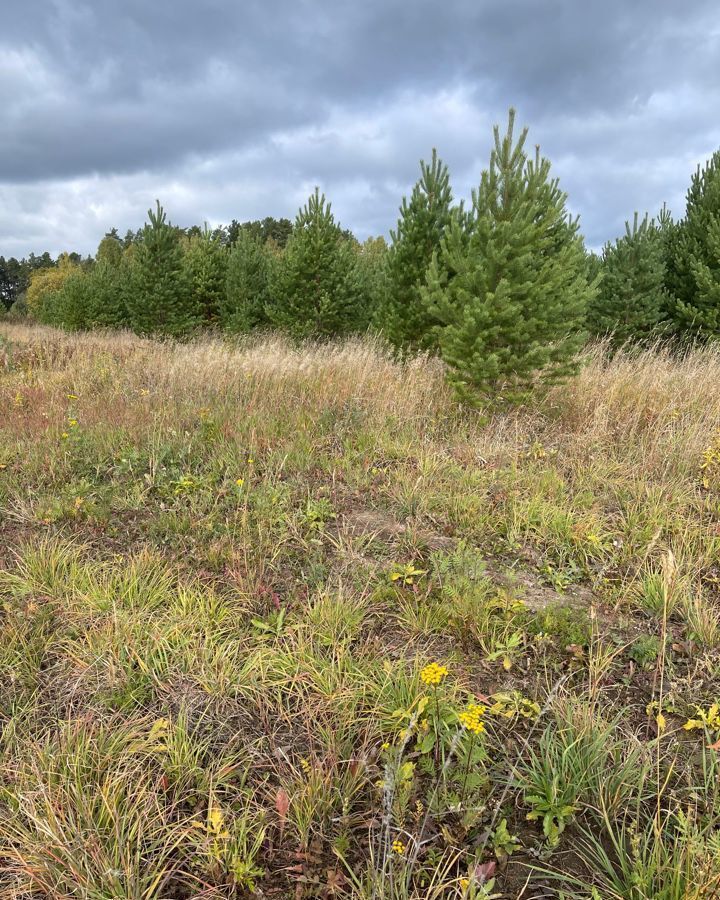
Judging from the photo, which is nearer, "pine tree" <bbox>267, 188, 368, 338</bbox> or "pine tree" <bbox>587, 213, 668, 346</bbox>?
"pine tree" <bbox>587, 213, 668, 346</bbox>

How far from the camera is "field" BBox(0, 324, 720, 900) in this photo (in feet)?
5.40

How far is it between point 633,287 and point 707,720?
39.5ft

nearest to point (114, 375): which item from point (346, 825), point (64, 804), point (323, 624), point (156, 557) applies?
point (156, 557)

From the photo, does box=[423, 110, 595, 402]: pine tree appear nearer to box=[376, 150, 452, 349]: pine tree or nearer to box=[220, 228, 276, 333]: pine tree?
box=[376, 150, 452, 349]: pine tree


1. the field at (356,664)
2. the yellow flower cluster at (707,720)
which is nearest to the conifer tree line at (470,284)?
the field at (356,664)

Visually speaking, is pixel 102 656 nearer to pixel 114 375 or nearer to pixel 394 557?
pixel 394 557

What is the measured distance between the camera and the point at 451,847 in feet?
5.48

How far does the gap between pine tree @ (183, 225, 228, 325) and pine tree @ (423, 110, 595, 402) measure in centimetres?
1486

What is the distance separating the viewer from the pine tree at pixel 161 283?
1791 centimetres

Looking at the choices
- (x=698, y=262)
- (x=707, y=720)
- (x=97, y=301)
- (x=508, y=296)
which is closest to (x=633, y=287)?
(x=698, y=262)

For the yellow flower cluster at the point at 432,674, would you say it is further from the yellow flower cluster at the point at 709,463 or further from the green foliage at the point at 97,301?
the green foliage at the point at 97,301

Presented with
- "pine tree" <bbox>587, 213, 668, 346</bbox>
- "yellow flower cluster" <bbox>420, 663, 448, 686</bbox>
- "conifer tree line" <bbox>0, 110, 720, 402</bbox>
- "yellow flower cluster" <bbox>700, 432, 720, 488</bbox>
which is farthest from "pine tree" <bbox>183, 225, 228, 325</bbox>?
"yellow flower cluster" <bbox>420, 663, 448, 686</bbox>

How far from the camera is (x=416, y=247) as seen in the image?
33.1ft

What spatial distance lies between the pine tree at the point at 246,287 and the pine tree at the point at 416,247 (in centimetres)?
816
